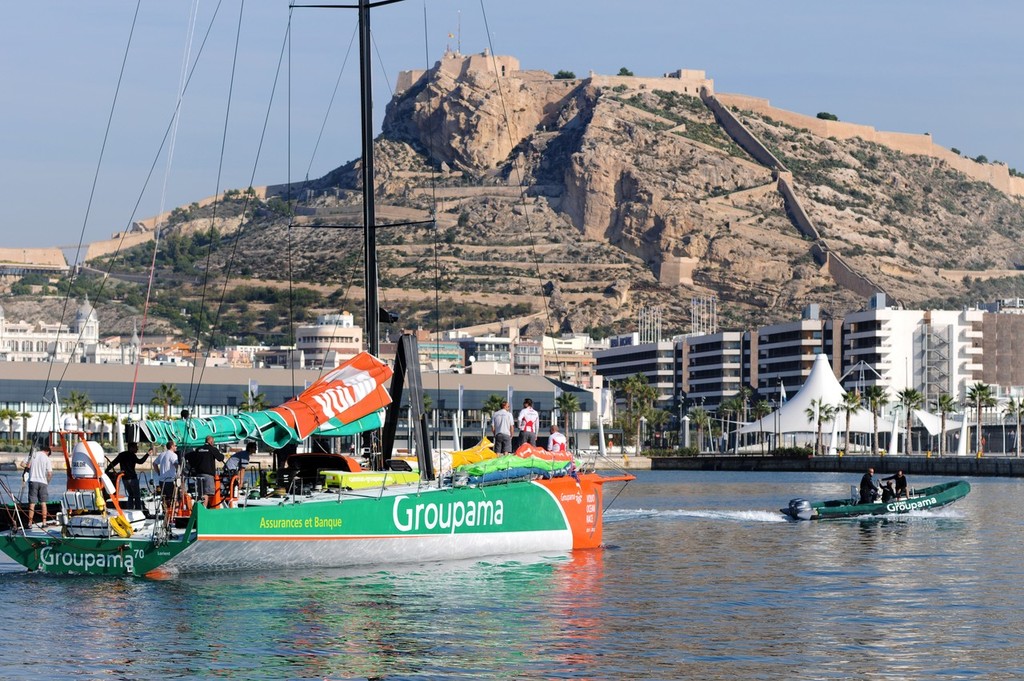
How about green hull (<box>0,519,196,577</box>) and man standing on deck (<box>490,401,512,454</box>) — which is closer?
green hull (<box>0,519,196,577</box>)

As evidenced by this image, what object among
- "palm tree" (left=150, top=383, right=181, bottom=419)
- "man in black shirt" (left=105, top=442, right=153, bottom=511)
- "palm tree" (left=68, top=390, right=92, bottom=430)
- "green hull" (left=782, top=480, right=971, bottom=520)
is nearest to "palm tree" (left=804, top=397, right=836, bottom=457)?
"palm tree" (left=150, top=383, right=181, bottom=419)

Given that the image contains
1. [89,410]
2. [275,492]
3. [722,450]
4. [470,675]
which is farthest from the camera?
[722,450]

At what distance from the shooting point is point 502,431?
35.2 m

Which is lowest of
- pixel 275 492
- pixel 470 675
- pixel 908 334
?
pixel 470 675

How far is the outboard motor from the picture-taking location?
5203 cm

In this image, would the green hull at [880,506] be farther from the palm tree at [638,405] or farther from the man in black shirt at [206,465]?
the palm tree at [638,405]

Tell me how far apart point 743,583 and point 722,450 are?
5798 inches

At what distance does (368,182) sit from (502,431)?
20.3ft

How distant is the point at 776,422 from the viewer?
5300 inches

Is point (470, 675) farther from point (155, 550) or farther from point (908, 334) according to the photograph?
point (908, 334)

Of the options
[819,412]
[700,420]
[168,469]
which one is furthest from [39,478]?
[700,420]

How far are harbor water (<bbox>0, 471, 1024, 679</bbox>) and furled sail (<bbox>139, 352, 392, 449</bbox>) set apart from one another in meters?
2.61

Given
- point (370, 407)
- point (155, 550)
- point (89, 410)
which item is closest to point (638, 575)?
point (370, 407)

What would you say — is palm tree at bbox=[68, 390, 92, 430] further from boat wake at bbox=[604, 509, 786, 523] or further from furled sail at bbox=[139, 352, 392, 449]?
furled sail at bbox=[139, 352, 392, 449]
